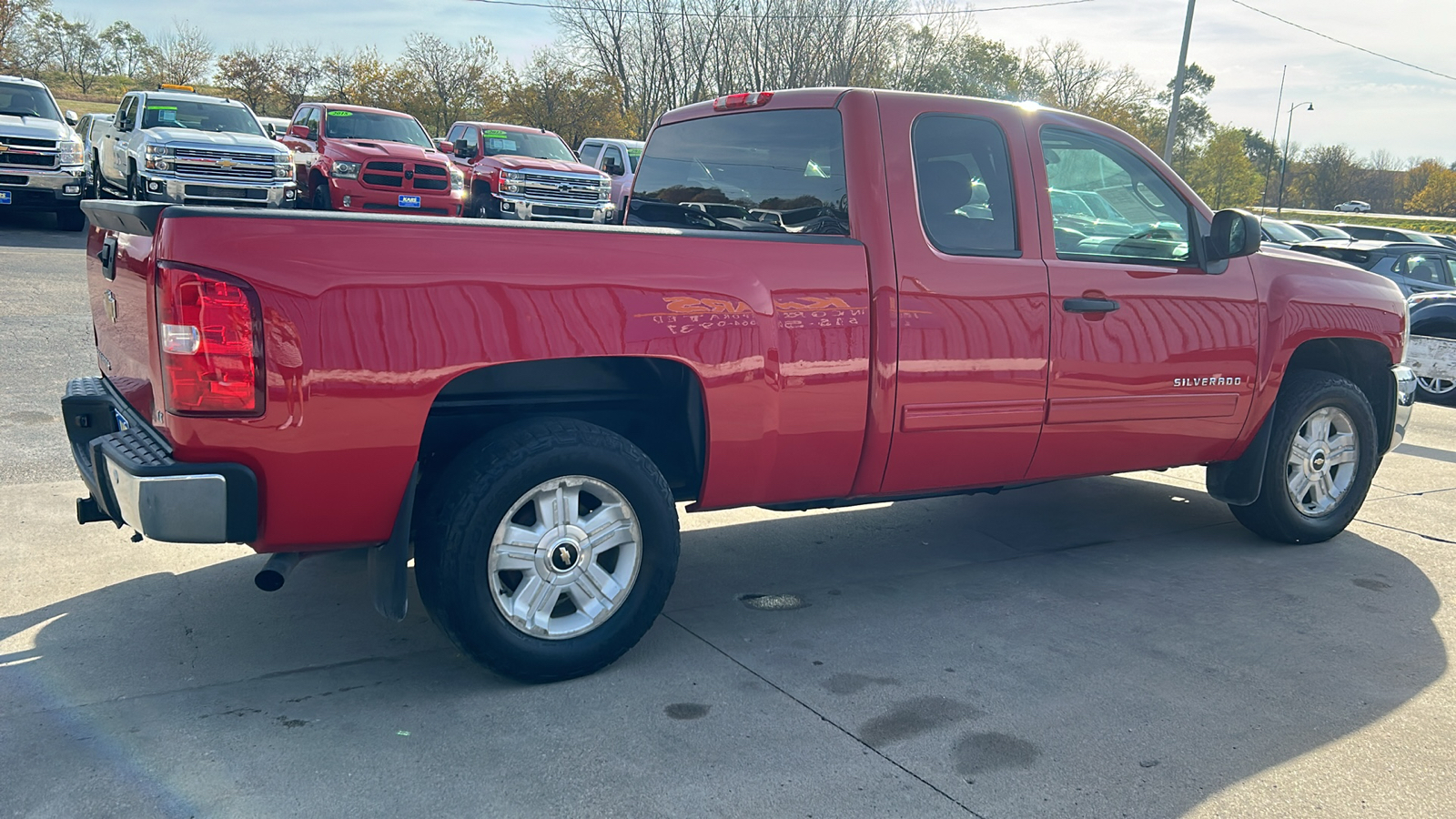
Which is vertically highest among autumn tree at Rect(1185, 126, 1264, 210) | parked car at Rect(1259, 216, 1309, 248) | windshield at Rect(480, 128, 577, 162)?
autumn tree at Rect(1185, 126, 1264, 210)

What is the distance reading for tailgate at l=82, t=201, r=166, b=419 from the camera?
3.17 m

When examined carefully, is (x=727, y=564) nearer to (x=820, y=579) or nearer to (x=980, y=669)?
(x=820, y=579)

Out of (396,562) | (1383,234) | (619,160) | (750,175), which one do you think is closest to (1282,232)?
(1383,234)

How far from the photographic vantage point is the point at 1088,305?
4.52 metres

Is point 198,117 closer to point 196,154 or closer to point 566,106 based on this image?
point 196,154

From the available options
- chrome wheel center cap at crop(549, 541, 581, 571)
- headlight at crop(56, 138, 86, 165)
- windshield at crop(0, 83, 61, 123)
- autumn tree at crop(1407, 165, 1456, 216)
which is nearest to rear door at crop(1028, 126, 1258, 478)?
chrome wheel center cap at crop(549, 541, 581, 571)

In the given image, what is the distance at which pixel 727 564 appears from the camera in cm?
511

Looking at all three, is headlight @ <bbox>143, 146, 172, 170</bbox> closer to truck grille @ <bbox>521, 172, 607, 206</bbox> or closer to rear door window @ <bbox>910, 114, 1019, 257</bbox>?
truck grille @ <bbox>521, 172, 607, 206</bbox>

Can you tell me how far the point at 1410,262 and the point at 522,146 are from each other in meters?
13.7

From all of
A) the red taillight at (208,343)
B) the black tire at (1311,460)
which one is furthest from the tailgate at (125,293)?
the black tire at (1311,460)

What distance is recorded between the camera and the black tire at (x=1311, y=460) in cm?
540

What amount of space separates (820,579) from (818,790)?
1942 mm

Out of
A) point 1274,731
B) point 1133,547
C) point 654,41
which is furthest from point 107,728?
point 654,41

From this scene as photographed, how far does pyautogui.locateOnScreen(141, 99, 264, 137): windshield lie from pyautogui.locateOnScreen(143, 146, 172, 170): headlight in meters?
0.84
